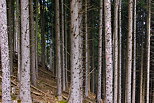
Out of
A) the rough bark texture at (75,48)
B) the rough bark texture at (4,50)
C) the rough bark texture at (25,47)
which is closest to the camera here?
the rough bark texture at (4,50)

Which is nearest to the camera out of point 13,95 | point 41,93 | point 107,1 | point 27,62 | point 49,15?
point 107,1

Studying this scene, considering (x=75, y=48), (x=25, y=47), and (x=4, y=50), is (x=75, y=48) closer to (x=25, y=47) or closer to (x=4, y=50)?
(x=25, y=47)

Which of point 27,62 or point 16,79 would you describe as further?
point 16,79

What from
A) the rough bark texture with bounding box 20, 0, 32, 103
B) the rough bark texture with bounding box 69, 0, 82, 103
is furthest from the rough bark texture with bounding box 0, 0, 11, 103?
the rough bark texture with bounding box 69, 0, 82, 103

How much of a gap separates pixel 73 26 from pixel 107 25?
112 centimetres

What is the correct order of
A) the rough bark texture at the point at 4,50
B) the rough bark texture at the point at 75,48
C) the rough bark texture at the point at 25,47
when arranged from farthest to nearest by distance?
the rough bark texture at the point at 25,47, the rough bark texture at the point at 75,48, the rough bark texture at the point at 4,50

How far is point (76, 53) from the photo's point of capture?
7023mm

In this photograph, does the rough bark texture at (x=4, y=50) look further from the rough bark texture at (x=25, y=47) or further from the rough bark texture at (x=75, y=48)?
the rough bark texture at (x=75, y=48)

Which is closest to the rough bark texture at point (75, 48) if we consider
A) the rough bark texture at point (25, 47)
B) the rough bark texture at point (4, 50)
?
the rough bark texture at point (25, 47)

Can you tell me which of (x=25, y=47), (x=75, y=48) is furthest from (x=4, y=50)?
(x=75, y=48)

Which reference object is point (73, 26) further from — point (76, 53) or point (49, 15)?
point (49, 15)


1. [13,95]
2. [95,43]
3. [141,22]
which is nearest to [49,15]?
[95,43]

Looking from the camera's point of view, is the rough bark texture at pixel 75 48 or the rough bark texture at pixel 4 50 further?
the rough bark texture at pixel 75 48

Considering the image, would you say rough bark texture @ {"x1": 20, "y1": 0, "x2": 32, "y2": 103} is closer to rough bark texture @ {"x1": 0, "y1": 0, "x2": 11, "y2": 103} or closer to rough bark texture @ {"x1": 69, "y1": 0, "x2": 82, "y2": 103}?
rough bark texture @ {"x1": 0, "y1": 0, "x2": 11, "y2": 103}
